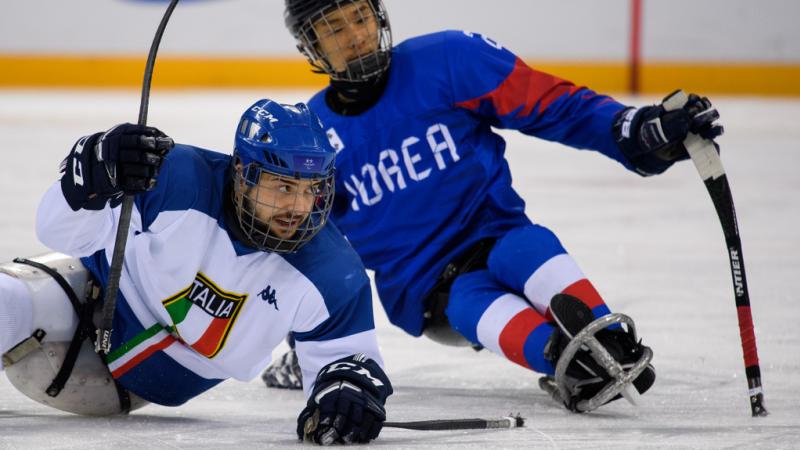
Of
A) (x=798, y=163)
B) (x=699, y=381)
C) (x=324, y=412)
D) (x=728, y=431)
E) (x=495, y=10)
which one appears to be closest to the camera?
(x=324, y=412)

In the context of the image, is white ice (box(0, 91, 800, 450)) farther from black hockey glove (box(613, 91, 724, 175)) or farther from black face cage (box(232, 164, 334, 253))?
black hockey glove (box(613, 91, 724, 175))

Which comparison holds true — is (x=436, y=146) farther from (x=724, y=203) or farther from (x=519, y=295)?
(x=724, y=203)

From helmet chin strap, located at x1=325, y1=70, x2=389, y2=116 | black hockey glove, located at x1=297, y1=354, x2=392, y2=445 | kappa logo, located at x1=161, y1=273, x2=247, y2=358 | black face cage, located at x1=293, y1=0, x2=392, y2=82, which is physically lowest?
black hockey glove, located at x1=297, y1=354, x2=392, y2=445

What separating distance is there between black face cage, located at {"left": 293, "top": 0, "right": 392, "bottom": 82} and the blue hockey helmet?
640 mm

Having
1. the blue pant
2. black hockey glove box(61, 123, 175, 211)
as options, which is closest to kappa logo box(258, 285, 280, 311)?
black hockey glove box(61, 123, 175, 211)

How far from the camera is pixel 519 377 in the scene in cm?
296

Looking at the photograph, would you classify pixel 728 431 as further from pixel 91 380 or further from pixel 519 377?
pixel 91 380

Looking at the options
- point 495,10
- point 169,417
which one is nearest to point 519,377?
point 169,417

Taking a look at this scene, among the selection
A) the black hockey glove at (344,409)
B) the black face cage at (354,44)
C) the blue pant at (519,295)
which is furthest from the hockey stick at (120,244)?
the blue pant at (519,295)

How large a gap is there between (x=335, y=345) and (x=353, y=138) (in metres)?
0.77

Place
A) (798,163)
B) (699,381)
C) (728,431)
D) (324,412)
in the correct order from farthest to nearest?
(798,163), (699,381), (728,431), (324,412)

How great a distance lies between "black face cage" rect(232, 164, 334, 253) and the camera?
7.36 ft

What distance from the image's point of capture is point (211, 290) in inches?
92.7

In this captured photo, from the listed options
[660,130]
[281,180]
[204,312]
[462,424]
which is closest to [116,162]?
[281,180]
